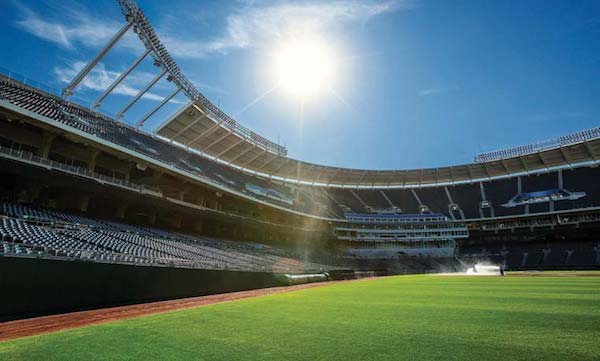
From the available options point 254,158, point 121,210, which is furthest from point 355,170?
point 121,210

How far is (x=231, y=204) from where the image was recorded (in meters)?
32.0

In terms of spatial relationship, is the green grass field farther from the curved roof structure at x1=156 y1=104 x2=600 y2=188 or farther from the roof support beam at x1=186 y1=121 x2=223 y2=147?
the roof support beam at x1=186 y1=121 x2=223 y2=147

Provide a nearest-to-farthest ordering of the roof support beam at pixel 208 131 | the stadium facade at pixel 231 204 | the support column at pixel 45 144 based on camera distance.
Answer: the stadium facade at pixel 231 204, the support column at pixel 45 144, the roof support beam at pixel 208 131

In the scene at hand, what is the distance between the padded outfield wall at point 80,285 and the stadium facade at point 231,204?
7cm

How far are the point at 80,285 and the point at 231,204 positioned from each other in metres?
21.6

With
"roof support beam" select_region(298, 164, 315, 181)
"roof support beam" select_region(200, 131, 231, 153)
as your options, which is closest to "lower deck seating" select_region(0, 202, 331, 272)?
"roof support beam" select_region(200, 131, 231, 153)

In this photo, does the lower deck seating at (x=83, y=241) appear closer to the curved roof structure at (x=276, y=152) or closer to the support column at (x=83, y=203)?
the support column at (x=83, y=203)

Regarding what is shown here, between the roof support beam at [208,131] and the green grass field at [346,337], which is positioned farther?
the roof support beam at [208,131]

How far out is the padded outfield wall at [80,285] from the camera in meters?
8.80

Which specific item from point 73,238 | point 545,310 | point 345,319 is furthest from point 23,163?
point 545,310

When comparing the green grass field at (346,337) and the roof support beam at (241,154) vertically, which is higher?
the roof support beam at (241,154)

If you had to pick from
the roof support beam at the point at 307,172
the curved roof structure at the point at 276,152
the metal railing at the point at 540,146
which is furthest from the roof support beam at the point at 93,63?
the metal railing at the point at 540,146

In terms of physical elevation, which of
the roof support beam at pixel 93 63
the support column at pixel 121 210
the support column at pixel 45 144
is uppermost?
the roof support beam at pixel 93 63

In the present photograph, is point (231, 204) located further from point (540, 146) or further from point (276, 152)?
point (540, 146)
